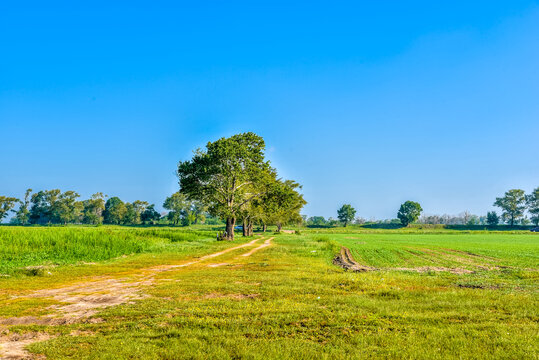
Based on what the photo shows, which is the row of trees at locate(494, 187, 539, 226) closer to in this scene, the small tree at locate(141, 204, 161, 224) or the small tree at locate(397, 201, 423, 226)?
the small tree at locate(397, 201, 423, 226)

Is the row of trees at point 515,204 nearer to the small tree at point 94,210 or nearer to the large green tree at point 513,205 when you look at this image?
the large green tree at point 513,205

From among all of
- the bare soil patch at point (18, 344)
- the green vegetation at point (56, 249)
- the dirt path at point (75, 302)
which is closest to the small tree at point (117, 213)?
the green vegetation at point (56, 249)

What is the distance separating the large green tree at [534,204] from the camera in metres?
157

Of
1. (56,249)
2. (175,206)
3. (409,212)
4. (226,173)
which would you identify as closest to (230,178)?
(226,173)

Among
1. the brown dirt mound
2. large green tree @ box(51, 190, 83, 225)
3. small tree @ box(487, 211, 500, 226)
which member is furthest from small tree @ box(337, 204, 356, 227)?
the brown dirt mound

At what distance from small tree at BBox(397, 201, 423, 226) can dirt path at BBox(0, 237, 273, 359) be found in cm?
16889

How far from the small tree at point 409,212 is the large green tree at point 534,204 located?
171ft

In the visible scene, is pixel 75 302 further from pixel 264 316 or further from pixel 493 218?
pixel 493 218

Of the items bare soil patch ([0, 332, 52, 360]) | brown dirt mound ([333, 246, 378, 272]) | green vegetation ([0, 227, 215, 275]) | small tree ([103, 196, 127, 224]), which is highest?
small tree ([103, 196, 127, 224])

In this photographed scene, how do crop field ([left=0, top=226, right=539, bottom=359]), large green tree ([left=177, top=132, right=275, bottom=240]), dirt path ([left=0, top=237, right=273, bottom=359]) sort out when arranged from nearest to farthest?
crop field ([left=0, top=226, right=539, bottom=359]) → dirt path ([left=0, top=237, right=273, bottom=359]) → large green tree ([left=177, top=132, right=275, bottom=240])

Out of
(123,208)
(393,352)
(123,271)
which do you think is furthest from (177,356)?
(123,208)

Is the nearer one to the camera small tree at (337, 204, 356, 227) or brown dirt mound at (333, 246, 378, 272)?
brown dirt mound at (333, 246, 378, 272)

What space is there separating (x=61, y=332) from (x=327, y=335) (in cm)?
539

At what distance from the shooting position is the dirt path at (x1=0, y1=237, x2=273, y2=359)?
5965mm
